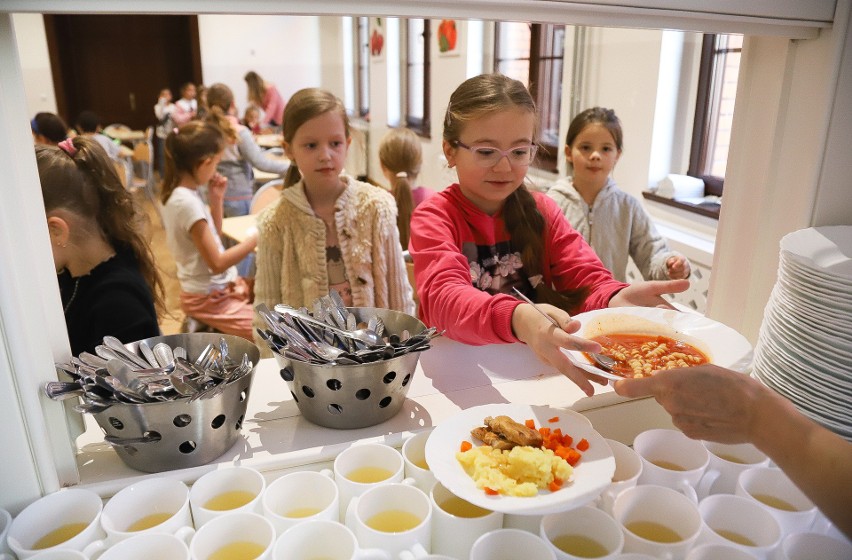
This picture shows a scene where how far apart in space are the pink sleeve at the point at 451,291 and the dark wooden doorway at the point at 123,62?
833cm

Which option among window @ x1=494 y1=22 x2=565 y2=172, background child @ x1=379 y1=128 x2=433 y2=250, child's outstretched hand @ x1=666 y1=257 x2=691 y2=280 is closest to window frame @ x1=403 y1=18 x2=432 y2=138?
window @ x1=494 y1=22 x2=565 y2=172

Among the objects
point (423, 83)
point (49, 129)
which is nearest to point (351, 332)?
point (49, 129)

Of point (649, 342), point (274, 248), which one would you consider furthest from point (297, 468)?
point (274, 248)

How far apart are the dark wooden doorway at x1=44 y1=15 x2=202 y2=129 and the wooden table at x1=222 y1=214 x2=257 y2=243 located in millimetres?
6405

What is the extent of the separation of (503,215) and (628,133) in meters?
1.90

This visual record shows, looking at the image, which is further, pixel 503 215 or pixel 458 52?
pixel 458 52

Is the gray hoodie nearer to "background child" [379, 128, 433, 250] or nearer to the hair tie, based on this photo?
"background child" [379, 128, 433, 250]

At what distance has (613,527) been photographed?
710 millimetres

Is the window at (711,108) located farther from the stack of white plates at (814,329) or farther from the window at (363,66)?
the window at (363,66)

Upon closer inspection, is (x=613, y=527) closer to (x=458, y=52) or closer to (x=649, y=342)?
(x=649, y=342)

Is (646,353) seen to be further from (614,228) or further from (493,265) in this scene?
(614,228)

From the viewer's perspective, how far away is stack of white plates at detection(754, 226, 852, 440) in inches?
34.6

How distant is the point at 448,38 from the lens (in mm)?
4570

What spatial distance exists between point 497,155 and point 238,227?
6.64 feet
